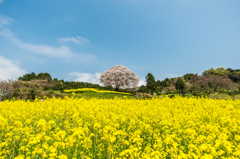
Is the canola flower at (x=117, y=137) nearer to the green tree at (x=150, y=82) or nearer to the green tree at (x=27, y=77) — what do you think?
the green tree at (x=150, y=82)

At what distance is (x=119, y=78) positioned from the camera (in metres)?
39.1

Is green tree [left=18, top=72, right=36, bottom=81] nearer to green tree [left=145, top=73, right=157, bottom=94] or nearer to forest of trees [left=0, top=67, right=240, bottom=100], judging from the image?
forest of trees [left=0, top=67, right=240, bottom=100]

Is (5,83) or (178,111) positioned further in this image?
(5,83)

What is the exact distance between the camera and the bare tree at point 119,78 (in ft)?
129

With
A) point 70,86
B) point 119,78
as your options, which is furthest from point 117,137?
point 70,86

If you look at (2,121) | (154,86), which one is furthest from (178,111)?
(154,86)

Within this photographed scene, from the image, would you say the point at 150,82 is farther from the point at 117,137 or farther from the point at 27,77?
the point at 27,77

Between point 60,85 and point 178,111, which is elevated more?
point 60,85

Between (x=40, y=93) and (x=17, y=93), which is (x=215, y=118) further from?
(x=17, y=93)

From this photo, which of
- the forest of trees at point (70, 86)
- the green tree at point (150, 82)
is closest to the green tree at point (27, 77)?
the forest of trees at point (70, 86)

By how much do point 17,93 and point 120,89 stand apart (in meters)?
27.0

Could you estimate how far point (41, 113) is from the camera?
25.1 ft

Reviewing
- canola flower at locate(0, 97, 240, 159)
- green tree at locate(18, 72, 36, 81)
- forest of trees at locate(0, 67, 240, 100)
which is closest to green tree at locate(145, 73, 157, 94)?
forest of trees at locate(0, 67, 240, 100)

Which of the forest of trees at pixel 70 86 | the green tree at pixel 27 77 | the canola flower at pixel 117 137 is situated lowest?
the canola flower at pixel 117 137
